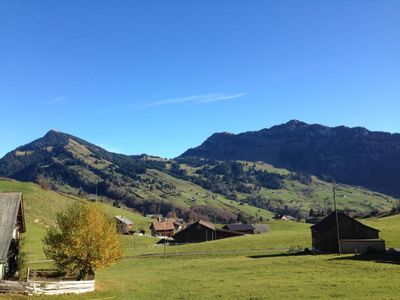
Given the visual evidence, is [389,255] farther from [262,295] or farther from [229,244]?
[229,244]

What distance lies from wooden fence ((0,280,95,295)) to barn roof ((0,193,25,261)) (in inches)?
174

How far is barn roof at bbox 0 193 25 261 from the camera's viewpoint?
45.1 metres

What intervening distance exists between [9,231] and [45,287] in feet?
27.8

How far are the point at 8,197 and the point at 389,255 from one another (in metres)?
56.4

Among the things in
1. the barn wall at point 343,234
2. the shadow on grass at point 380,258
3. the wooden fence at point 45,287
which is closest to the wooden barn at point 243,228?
the barn wall at point 343,234

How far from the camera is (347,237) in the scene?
8694 cm

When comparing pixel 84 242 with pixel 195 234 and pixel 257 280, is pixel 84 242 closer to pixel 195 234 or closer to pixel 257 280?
pixel 257 280

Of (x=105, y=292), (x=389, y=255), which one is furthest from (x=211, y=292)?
(x=389, y=255)

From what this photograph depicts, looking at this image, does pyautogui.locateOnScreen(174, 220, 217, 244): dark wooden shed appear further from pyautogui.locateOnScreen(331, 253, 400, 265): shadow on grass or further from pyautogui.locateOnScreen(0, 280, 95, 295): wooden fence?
pyautogui.locateOnScreen(0, 280, 95, 295): wooden fence

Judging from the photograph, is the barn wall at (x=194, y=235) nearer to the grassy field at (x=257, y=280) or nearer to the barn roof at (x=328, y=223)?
the grassy field at (x=257, y=280)

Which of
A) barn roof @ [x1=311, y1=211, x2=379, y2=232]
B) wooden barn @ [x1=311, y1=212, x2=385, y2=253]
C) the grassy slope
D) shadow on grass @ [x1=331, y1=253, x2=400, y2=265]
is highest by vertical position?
barn roof @ [x1=311, y1=211, x2=379, y2=232]

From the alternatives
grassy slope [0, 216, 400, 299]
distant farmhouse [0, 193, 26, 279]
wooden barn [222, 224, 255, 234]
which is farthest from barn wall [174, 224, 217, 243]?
distant farmhouse [0, 193, 26, 279]

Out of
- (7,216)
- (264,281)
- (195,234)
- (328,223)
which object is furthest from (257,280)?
(195,234)

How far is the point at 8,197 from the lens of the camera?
5047 centimetres
